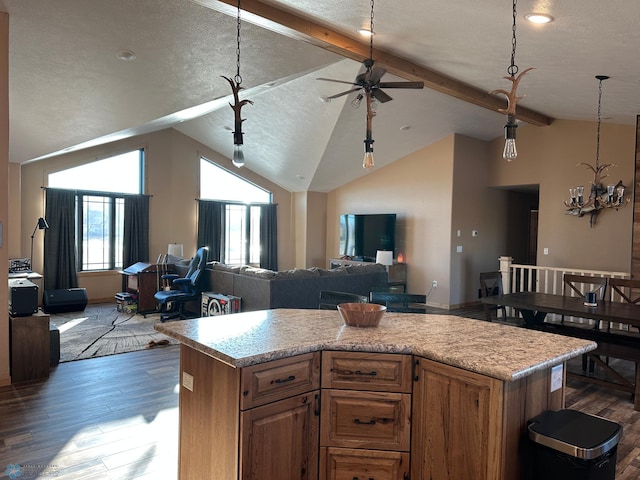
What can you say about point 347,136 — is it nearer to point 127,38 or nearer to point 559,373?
point 127,38

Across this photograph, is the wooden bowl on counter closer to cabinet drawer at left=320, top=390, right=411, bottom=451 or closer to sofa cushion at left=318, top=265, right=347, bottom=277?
cabinet drawer at left=320, top=390, right=411, bottom=451

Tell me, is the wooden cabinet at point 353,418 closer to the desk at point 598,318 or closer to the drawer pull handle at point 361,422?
the drawer pull handle at point 361,422

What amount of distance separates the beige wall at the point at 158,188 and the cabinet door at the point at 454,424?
305 inches

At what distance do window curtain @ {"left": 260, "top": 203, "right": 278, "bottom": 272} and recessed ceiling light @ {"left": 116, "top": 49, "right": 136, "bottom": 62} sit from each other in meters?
6.10

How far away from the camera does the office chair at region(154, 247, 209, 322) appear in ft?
21.3

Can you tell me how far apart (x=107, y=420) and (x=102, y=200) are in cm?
599

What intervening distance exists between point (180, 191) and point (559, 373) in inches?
329

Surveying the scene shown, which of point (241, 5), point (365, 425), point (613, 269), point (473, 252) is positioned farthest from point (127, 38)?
point (613, 269)


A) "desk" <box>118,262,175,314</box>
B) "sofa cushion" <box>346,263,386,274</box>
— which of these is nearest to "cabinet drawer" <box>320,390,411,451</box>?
"sofa cushion" <box>346,263,386,274</box>

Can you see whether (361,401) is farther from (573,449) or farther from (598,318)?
(598,318)

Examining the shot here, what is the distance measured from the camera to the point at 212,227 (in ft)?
31.6

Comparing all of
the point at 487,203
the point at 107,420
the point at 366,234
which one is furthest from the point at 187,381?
the point at 487,203

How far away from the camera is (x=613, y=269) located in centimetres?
692

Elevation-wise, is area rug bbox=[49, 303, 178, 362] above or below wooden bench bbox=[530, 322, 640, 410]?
below
